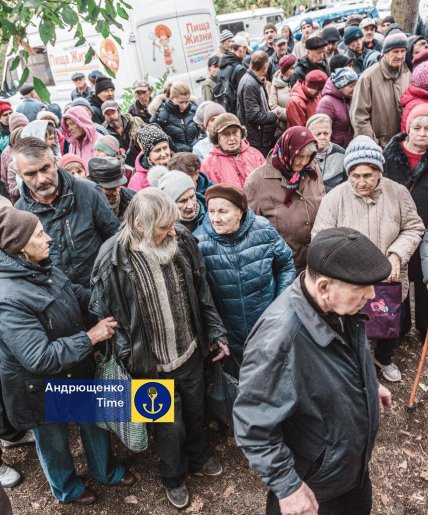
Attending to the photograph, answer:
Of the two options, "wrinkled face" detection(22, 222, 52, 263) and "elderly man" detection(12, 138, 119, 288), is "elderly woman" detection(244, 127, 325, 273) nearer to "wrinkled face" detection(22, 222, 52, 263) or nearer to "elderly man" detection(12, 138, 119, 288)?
"elderly man" detection(12, 138, 119, 288)

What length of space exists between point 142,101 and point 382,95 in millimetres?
4104

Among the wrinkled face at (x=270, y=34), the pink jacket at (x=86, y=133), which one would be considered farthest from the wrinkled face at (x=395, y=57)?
the wrinkled face at (x=270, y=34)

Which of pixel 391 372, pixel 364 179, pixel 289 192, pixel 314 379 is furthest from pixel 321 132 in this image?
pixel 314 379

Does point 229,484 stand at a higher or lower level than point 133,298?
lower

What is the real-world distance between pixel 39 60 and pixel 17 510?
41.2ft

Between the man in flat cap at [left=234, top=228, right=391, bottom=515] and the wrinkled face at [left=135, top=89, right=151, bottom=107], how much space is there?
6524mm

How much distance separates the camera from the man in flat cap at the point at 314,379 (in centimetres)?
176

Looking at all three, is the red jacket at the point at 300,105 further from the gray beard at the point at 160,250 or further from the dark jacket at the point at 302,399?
the dark jacket at the point at 302,399

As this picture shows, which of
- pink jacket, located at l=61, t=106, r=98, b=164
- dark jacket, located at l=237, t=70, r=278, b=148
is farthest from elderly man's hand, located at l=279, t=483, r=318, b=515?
dark jacket, located at l=237, t=70, r=278, b=148

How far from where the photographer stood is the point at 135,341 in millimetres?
2596

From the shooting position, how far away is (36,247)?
2.44m

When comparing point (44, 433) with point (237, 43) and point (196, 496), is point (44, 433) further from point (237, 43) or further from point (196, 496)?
point (237, 43)

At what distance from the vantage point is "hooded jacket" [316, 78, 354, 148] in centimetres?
518

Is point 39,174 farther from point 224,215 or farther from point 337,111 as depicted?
point 337,111
